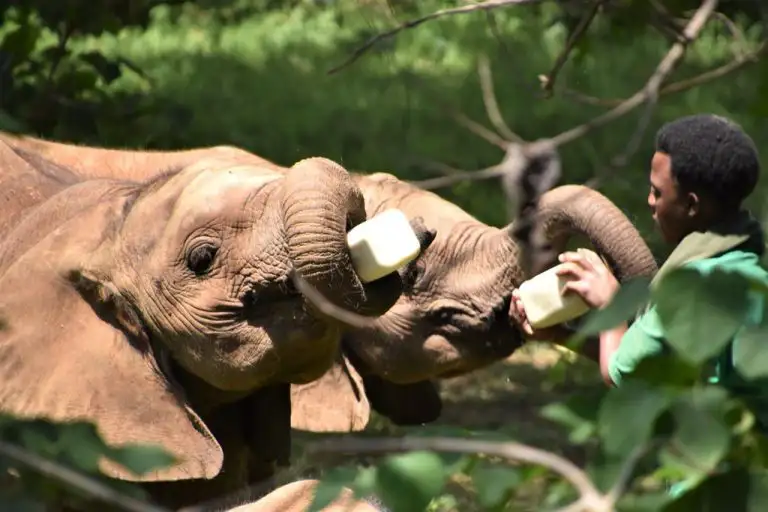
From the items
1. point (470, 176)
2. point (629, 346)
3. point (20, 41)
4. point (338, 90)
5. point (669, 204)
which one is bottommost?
point (338, 90)

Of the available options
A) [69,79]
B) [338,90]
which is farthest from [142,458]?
[338,90]

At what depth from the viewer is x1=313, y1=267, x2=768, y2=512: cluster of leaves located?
169 centimetres

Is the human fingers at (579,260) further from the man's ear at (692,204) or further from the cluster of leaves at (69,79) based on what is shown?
the cluster of leaves at (69,79)

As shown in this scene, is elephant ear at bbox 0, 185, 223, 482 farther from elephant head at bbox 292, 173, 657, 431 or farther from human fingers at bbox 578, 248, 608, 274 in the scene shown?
human fingers at bbox 578, 248, 608, 274

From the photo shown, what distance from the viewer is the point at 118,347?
4.29 metres

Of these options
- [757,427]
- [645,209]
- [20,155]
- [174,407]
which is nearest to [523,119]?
[645,209]

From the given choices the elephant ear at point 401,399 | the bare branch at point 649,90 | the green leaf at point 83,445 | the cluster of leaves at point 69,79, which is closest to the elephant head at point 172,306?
the elephant ear at point 401,399

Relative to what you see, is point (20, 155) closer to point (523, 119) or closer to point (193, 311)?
point (193, 311)

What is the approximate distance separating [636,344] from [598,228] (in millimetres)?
1209

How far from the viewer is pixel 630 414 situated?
171 cm

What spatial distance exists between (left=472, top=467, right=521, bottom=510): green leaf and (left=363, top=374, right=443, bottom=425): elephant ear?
3.53 meters

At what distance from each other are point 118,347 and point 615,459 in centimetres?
269

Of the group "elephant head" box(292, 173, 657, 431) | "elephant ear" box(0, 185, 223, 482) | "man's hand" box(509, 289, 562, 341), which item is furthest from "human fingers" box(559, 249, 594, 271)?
"elephant head" box(292, 173, 657, 431)

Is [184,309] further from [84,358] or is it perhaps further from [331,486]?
[331,486]
